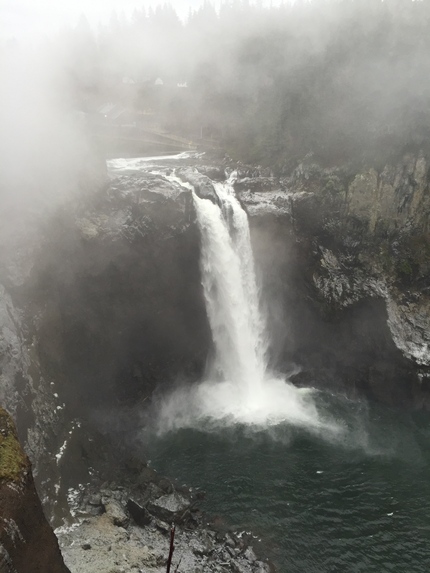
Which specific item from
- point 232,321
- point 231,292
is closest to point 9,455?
point 232,321

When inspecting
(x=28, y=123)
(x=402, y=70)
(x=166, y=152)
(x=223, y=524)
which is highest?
(x=166, y=152)

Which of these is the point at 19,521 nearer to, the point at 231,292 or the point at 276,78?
the point at 231,292

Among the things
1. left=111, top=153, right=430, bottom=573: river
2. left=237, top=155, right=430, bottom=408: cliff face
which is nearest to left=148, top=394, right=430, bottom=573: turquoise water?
left=111, top=153, right=430, bottom=573: river

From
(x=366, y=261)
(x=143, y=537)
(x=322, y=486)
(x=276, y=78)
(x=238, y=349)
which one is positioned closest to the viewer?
(x=143, y=537)

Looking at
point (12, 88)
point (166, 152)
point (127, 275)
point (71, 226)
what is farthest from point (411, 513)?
point (166, 152)

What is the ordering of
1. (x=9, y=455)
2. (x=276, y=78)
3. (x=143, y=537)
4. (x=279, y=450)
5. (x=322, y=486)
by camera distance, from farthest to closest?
(x=276, y=78), (x=279, y=450), (x=322, y=486), (x=143, y=537), (x=9, y=455)

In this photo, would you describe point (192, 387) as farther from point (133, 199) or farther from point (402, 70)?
point (402, 70)
